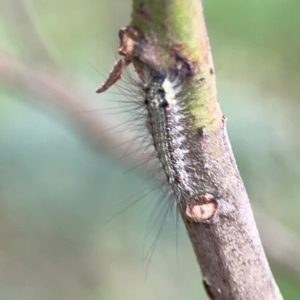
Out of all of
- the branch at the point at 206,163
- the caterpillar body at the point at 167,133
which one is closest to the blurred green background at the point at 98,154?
the caterpillar body at the point at 167,133

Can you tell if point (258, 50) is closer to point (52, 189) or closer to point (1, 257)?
point (52, 189)

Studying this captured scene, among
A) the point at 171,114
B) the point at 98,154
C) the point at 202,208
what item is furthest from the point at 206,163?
the point at 98,154

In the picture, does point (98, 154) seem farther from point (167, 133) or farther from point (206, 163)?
point (206, 163)

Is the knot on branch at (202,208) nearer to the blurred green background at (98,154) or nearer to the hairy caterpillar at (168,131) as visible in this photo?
the hairy caterpillar at (168,131)

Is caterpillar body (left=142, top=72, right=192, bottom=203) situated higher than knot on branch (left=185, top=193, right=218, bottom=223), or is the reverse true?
caterpillar body (left=142, top=72, right=192, bottom=203)

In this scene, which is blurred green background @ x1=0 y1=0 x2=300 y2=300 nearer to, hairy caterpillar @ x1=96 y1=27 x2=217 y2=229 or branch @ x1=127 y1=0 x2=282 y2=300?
hairy caterpillar @ x1=96 y1=27 x2=217 y2=229

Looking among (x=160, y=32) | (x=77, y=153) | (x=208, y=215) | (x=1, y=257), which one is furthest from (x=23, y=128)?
(x=160, y=32)

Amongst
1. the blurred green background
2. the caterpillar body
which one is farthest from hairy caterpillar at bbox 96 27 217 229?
the blurred green background

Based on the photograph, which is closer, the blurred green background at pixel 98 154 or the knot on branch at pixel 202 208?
the knot on branch at pixel 202 208
